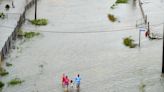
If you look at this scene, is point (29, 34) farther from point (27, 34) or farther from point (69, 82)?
point (69, 82)

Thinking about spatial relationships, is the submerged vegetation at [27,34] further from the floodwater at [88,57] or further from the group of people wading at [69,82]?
the group of people wading at [69,82]

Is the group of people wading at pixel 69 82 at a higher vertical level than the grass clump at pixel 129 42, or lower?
lower

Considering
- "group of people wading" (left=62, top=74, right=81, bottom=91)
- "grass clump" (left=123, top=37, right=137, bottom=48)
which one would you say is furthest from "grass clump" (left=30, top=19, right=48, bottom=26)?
"group of people wading" (left=62, top=74, right=81, bottom=91)

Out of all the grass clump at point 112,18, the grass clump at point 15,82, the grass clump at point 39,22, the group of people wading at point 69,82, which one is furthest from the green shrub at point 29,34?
the group of people wading at point 69,82

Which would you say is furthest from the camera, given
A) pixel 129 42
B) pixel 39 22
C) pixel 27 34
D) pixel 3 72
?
pixel 39 22

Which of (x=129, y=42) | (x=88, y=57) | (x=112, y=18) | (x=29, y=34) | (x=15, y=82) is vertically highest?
(x=112, y=18)

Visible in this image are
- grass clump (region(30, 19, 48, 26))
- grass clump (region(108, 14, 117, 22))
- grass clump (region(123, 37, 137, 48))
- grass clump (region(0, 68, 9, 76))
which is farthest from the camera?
grass clump (region(108, 14, 117, 22))

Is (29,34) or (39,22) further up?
(39,22)

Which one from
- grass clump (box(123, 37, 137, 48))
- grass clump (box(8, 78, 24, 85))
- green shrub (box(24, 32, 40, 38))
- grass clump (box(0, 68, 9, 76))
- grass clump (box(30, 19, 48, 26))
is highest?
grass clump (box(30, 19, 48, 26))

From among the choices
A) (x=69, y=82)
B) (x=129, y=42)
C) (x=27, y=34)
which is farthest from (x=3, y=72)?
(x=129, y=42)

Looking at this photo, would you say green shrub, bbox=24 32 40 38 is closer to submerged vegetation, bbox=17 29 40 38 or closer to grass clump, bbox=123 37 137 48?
submerged vegetation, bbox=17 29 40 38
